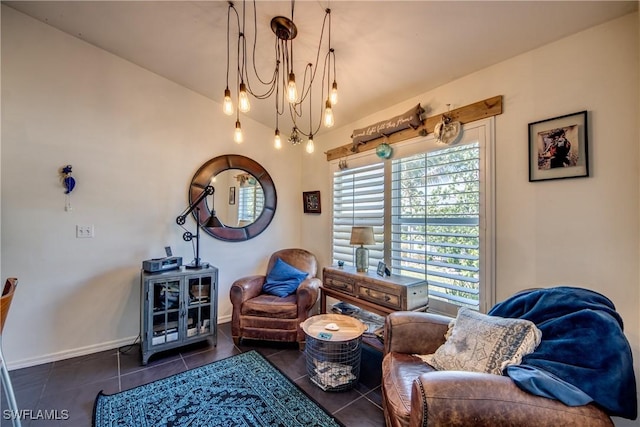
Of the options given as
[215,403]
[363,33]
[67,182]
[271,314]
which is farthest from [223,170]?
[215,403]

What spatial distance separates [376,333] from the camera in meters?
2.43

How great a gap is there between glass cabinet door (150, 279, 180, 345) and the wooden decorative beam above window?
7.49ft

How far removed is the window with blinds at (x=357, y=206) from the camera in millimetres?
2885

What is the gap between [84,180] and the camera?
259 cm

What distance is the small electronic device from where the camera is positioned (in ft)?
8.52

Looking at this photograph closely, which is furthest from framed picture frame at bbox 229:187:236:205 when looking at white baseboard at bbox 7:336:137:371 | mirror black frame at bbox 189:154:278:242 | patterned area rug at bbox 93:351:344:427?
patterned area rug at bbox 93:351:344:427

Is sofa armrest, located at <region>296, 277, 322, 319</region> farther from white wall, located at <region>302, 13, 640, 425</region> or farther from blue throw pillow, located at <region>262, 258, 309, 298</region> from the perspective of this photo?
white wall, located at <region>302, 13, 640, 425</region>

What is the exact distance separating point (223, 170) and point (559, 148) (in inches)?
121

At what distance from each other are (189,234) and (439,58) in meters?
2.85

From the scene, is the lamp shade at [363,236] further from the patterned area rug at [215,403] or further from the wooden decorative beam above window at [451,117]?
the patterned area rug at [215,403]

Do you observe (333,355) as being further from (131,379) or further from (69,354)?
(69,354)

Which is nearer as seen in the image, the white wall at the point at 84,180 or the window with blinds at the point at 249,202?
the white wall at the point at 84,180

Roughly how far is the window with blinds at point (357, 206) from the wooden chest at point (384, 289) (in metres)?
0.41

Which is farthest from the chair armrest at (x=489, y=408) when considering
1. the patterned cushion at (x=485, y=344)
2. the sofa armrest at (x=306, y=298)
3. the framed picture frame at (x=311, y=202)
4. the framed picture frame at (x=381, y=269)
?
the framed picture frame at (x=311, y=202)
